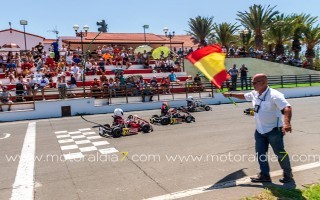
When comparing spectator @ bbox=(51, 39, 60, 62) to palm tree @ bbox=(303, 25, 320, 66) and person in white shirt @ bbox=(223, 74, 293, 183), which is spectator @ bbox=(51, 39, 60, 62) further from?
palm tree @ bbox=(303, 25, 320, 66)

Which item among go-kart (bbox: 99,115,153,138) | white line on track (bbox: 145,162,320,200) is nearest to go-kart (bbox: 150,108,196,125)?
go-kart (bbox: 99,115,153,138)

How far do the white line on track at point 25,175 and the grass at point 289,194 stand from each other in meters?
3.81

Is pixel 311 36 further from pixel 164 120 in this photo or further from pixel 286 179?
pixel 286 179

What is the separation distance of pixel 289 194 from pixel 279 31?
38578 mm

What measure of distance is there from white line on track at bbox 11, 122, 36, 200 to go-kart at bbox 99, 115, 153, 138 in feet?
7.80

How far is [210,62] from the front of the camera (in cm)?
678

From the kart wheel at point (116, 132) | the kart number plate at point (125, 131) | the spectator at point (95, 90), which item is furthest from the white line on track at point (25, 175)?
the spectator at point (95, 90)

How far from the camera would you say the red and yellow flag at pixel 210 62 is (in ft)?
22.0

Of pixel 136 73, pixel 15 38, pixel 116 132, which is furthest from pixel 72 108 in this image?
pixel 15 38

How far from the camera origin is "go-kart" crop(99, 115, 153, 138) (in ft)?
36.0

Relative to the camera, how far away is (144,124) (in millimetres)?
11758

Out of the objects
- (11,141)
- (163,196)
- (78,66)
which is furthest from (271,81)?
(163,196)

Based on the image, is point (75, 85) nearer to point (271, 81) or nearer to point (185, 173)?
point (185, 173)

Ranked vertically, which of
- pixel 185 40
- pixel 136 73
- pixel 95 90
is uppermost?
pixel 185 40
